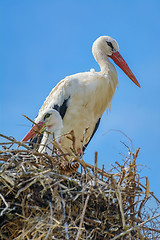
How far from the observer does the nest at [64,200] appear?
301cm

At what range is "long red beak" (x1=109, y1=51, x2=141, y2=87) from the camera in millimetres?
6527

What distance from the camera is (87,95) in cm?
601

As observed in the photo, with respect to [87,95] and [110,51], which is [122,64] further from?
[87,95]

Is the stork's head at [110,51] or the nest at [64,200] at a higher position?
the stork's head at [110,51]

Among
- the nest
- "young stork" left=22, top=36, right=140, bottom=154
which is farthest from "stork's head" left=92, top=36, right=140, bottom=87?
the nest

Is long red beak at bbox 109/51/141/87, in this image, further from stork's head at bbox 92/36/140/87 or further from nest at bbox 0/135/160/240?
nest at bbox 0/135/160/240

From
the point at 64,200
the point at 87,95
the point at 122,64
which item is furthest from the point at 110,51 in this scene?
the point at 64,200

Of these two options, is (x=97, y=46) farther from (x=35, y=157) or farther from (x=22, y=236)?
(x=22, y=236)

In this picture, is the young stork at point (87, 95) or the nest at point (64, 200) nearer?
the nest at point (64, 200)

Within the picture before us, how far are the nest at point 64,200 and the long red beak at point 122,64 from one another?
3263 mm

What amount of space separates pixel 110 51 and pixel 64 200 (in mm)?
3752

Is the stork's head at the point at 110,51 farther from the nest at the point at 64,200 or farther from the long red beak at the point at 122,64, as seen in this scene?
the nest at the point at 64,200

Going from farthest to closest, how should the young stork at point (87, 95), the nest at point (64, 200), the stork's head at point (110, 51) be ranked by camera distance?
1. the stork's head at point (110, 51)
2. the young stork at point (87, 95)
3. the nest at point (64, 200)

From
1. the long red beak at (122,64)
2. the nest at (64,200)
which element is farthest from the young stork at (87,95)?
the nest at (64,200)
